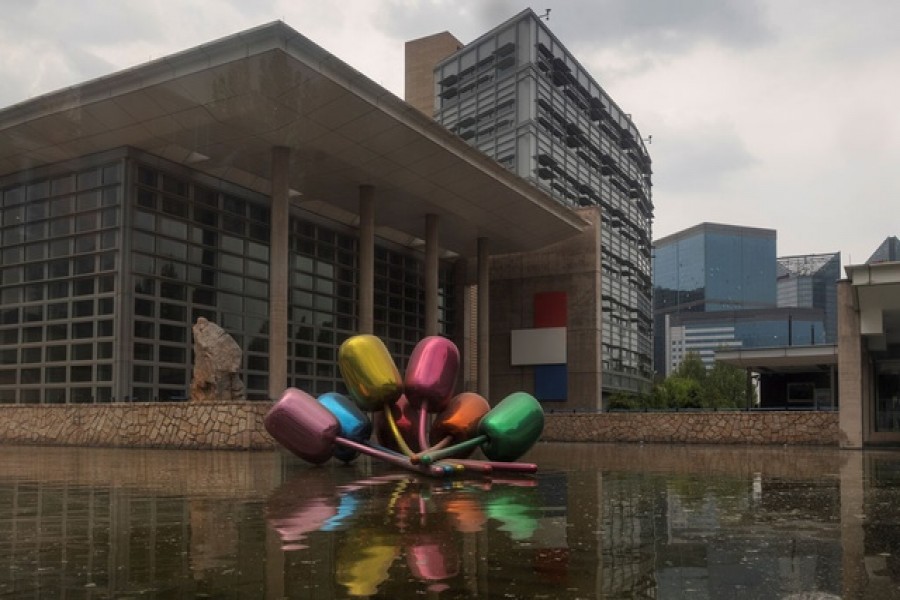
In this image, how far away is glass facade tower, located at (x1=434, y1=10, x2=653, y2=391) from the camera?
62.6m

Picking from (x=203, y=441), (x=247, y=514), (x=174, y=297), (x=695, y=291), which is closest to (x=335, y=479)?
(x=247, y=514)

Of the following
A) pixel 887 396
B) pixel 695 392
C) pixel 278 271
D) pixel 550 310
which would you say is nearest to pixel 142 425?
pixel 278 271

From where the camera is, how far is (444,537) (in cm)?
716

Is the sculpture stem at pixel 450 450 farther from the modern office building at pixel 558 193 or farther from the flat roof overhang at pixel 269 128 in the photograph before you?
the modern office building at pixel 558 193

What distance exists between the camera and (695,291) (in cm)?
19338

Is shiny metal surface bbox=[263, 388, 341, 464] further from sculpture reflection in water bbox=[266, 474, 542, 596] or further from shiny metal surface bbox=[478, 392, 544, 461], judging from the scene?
shiny metal surface bbox=[478, 392, 544, 461]

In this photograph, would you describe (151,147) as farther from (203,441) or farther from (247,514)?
(247,514)

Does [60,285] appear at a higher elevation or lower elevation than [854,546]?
higher

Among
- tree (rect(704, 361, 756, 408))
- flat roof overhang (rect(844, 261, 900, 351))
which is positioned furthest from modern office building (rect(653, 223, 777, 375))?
flat roof overhang (rect(844, 261, 900, 351))

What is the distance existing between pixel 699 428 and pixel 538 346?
17198 mm

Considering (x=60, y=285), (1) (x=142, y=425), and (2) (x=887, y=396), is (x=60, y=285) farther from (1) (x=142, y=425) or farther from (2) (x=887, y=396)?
(2) (x=887, y=396)

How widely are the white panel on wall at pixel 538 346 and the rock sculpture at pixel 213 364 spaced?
2701cm

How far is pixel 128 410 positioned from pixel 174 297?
8495 mm

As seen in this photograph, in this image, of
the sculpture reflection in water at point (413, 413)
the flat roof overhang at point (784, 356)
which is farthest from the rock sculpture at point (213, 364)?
the flat roof overhang at point (784, 356)
